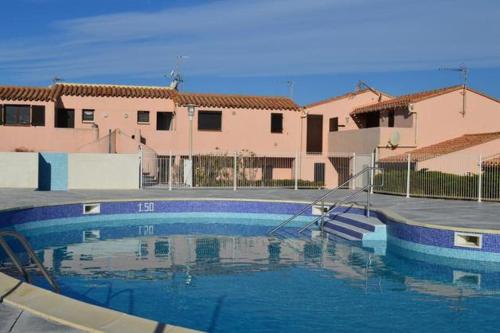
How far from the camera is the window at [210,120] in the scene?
30.6m

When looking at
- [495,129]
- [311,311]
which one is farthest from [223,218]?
[495,129]

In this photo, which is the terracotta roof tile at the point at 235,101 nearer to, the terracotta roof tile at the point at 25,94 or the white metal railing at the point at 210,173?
the white metal railing at the point at 210,173

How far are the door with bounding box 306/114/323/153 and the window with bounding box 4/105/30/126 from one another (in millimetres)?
16047

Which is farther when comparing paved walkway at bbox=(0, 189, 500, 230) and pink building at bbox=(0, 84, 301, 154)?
pink building at bbox=(0, 84, 301, 154)

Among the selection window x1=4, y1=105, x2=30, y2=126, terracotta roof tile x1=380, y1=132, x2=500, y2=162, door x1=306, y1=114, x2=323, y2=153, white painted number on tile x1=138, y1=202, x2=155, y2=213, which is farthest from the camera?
door x1=306, y1=114, x2=323, y2=153

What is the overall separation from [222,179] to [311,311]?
18.0 metres

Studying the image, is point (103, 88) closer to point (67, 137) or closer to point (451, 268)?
point (67, 137)

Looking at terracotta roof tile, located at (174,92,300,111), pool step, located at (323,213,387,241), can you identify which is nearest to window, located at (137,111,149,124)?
terracotta roof tile, located at (174,92,300,111)

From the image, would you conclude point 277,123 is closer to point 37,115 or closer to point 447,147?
point 447,147

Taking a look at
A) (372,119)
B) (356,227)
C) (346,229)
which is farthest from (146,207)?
(372,119)

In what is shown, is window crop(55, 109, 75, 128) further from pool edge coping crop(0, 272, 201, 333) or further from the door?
pool edge coping crop(0, 272, 201, 333)

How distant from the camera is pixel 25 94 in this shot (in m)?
28.9

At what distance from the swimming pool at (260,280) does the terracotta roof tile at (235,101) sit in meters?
15.1

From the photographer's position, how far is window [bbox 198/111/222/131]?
30.6 m
